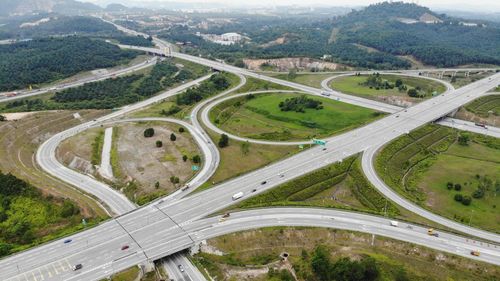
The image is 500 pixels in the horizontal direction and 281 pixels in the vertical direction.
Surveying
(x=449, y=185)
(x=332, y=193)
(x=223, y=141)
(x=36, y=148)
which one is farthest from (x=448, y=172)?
(x=36, y=148)

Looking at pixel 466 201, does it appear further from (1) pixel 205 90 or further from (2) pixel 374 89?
(1) pixel 205 90

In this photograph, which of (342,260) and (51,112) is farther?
(51,112)

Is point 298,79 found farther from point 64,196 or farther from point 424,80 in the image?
point 64,196

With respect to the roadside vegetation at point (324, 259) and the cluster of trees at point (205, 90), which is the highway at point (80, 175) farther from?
the cluster of trees at point (205, 90)

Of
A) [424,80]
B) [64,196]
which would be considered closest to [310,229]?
[64,196]

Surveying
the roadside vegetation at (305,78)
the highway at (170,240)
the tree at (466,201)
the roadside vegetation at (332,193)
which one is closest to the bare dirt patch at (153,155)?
the highway at (170,240)

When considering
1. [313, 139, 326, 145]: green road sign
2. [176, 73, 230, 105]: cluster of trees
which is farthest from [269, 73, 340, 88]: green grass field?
[313, 139, 326, 145]: green road sign

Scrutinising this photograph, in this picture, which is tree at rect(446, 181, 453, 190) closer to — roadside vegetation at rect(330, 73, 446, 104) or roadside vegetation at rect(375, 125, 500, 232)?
roadside vegetation at rect(375, 125, 500, 232)
